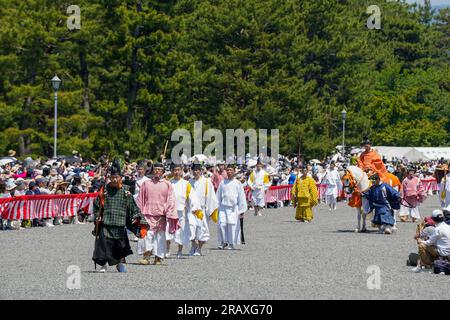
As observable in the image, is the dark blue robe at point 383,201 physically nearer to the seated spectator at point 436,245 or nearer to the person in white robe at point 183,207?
the person in white robe at point 183,207

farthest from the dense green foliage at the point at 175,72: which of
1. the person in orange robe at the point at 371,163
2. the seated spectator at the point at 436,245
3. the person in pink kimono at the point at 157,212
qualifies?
the seated spectator at the point at 436,245

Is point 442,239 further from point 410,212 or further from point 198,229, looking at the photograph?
point 410,212

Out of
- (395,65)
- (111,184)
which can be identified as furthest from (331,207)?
(395,65)

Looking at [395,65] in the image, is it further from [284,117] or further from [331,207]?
[331,207]

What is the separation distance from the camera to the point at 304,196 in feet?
115

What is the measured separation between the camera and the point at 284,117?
209 ft

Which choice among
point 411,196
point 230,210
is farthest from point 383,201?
point 230,210

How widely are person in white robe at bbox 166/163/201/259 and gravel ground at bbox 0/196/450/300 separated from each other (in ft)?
1.59

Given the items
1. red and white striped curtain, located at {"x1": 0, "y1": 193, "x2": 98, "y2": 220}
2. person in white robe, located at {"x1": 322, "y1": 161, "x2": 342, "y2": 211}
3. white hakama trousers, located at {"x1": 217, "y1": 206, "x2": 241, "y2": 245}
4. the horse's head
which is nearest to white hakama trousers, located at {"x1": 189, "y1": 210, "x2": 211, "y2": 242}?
white hakama trousers, located at {"x1": 217, "y1": 206, "x2": 241, "y2": 245}

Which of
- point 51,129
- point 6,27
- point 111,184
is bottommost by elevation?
point 111,184

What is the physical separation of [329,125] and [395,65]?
25049 millimetres

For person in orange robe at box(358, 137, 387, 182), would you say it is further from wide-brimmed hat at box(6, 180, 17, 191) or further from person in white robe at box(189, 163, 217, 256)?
wide-brimmed hat at box(6, 180, 17, 191)

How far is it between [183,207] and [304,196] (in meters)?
13.0

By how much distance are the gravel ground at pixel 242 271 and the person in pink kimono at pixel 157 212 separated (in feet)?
1.10
